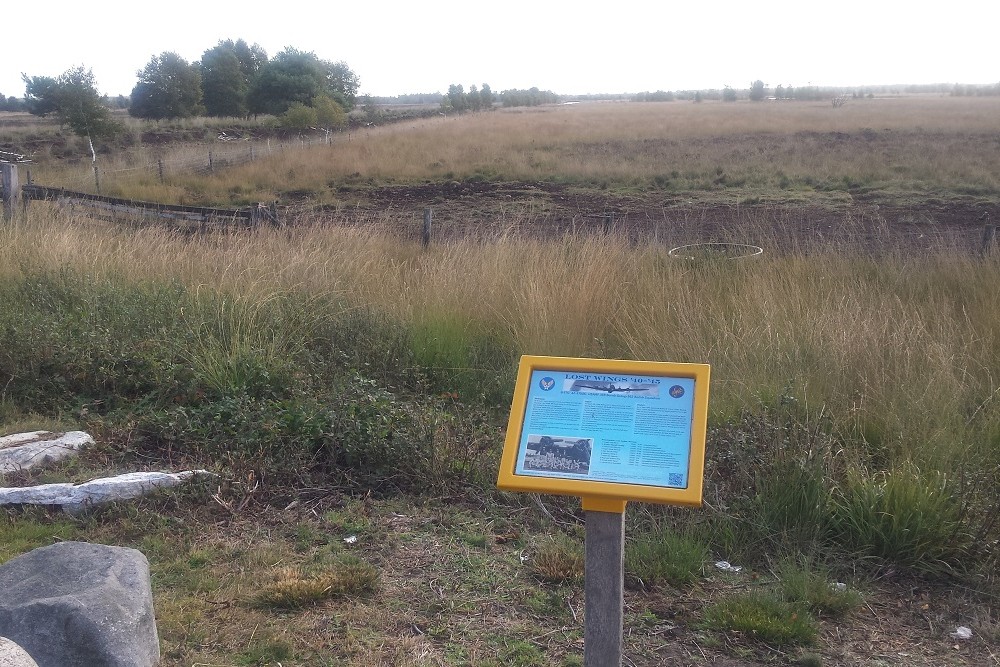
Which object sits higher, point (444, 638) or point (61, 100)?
point (61, 100)

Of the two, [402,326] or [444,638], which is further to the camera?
[402,326]

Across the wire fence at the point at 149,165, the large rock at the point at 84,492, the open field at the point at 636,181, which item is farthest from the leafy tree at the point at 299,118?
the large rock at the point at 84,492

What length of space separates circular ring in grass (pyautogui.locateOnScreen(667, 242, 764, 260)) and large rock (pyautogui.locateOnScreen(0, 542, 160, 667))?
6.75 meters

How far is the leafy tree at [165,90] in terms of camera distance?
48.9m

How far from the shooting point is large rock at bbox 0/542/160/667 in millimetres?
2732

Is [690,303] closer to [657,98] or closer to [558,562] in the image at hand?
[558,562]

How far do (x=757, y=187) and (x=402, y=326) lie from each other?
18655 millimetres

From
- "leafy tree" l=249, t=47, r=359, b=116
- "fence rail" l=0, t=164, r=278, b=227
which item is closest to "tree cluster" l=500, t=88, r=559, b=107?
"leafy tree" l=249, t=47, r=359, b=116

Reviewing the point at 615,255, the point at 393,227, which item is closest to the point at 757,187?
the point at 393,227

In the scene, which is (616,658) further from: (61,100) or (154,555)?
(61,100)

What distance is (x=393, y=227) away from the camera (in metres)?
13.7

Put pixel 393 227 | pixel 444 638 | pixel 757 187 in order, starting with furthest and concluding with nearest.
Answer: pixel 757 187 → pixel 393 227 → pixel 444 638

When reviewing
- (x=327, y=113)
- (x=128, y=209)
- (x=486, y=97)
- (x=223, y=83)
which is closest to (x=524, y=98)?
(x=486, y=97)

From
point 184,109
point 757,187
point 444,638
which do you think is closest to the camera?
point 444,638
